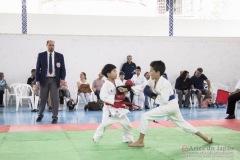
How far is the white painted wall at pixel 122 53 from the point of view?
12.1 metres

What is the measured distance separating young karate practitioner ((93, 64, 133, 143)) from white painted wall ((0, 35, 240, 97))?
7.39 m

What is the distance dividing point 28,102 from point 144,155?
27.2 ft

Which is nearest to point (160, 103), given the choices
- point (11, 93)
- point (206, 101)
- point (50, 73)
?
point (50, 73)

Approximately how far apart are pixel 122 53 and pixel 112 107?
786 cm

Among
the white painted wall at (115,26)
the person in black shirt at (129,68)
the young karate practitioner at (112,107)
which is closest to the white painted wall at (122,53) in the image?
the white painted wall at (115,26)

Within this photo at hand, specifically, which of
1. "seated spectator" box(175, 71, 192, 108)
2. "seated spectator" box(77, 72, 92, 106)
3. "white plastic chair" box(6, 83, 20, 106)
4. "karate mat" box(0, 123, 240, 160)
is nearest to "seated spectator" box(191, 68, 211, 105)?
"seated spectator" box(175, 71, 192, 108)

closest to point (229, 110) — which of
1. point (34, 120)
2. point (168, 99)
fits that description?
point (168, 99)

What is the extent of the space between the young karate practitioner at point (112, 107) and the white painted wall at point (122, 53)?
7.39 m

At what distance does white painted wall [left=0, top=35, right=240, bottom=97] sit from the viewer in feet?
39.6

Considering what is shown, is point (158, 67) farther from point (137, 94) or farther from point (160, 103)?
point (137, 94)

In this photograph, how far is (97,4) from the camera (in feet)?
43.1

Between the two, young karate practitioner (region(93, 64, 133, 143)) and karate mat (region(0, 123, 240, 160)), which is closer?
karate mat (region(0, 123, 240, 160))

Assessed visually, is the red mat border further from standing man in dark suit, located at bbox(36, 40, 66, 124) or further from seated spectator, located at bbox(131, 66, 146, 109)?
seated spectator, located at bbox(131, 66, 146, 109)

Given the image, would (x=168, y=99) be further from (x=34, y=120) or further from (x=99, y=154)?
(x=34, y=120)
